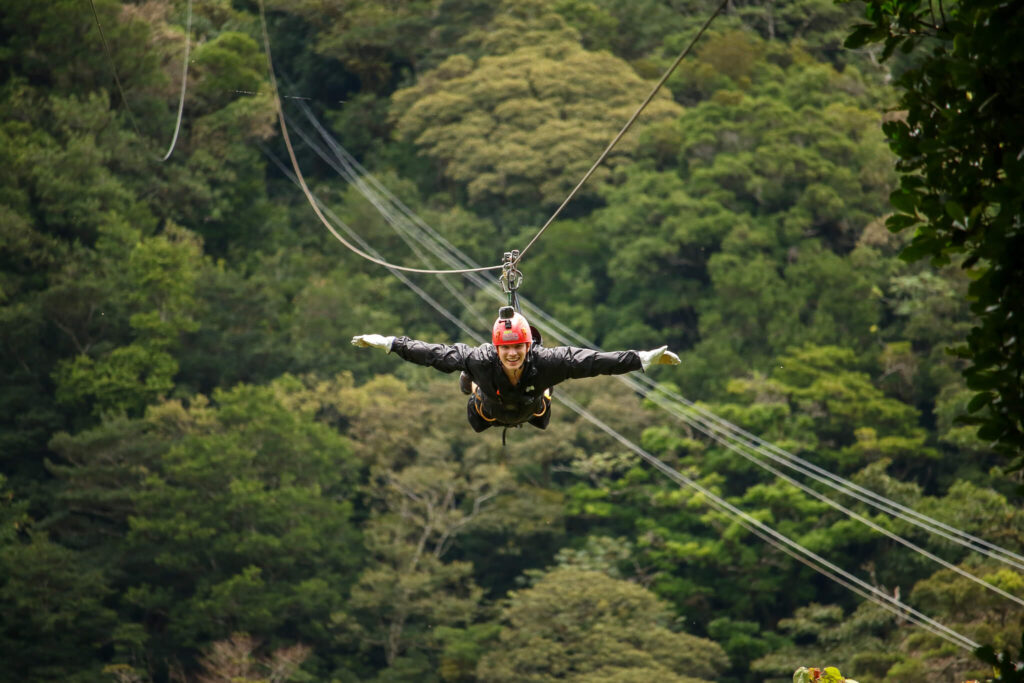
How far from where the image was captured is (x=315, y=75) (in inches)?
1161

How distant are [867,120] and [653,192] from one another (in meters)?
4.01

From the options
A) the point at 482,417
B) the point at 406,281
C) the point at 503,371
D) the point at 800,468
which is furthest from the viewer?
the point at 406,281

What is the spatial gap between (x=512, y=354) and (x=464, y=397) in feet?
51.4

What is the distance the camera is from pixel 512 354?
17.7ft

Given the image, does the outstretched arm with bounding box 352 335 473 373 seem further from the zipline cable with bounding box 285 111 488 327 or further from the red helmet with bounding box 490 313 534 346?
the zipline cable with bounding box 285 111 488 327

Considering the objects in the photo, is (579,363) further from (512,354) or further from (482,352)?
(482,352)

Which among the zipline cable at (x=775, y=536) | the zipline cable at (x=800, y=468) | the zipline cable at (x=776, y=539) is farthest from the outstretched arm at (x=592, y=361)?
the zipline cable at (x=776, y=539)

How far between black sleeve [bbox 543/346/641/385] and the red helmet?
137 mm

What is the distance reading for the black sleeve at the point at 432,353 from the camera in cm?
547

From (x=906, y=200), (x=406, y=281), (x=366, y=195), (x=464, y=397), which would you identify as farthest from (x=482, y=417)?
(x=366, y=195)

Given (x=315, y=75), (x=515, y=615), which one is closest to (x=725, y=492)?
(x=515, y=615)

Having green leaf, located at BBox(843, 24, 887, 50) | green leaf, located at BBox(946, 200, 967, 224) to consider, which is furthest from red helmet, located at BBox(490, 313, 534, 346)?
green leaf, located at BBox(946, 200, 967, 224)

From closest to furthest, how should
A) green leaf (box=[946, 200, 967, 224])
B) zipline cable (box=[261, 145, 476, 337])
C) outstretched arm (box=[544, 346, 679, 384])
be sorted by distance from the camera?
green leaf (box=[946, 200, 967, 224])
outstretched arm (box=[544, 346, 679, 384])
zipline cable (box=[261, 145, 476, 337])

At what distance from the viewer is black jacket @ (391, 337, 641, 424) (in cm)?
541
